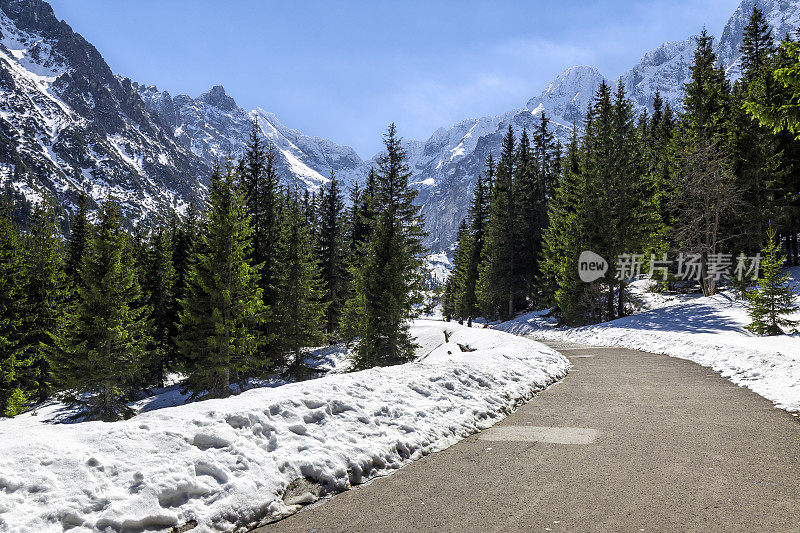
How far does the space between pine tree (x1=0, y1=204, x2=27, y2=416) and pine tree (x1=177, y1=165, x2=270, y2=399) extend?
10104 millimetres

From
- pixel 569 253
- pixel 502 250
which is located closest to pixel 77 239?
pixel 502 250

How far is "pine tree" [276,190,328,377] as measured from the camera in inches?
1152

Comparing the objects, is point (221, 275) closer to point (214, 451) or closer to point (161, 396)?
point (161, 396)

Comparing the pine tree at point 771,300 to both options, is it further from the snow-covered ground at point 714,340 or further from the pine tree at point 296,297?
the pine tree at point 296,297

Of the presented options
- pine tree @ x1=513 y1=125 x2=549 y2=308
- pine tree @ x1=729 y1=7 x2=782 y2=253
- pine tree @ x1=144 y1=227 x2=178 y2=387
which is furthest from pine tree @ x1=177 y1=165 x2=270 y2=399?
pine tree @ x1=729 y1=7 x2=782 y2=253

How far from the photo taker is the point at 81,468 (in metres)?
4.42

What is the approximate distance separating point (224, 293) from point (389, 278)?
879 centimetres

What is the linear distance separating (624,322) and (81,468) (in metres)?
29.9

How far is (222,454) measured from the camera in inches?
207

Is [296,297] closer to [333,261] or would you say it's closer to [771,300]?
[333,261]

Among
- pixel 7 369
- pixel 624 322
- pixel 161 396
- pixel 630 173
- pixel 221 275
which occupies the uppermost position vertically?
pixel 630 173

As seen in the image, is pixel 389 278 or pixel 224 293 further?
pixel 389 278

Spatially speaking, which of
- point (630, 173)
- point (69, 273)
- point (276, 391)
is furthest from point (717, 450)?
point (69, 273)

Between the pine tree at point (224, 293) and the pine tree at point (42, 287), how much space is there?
13.9 m
